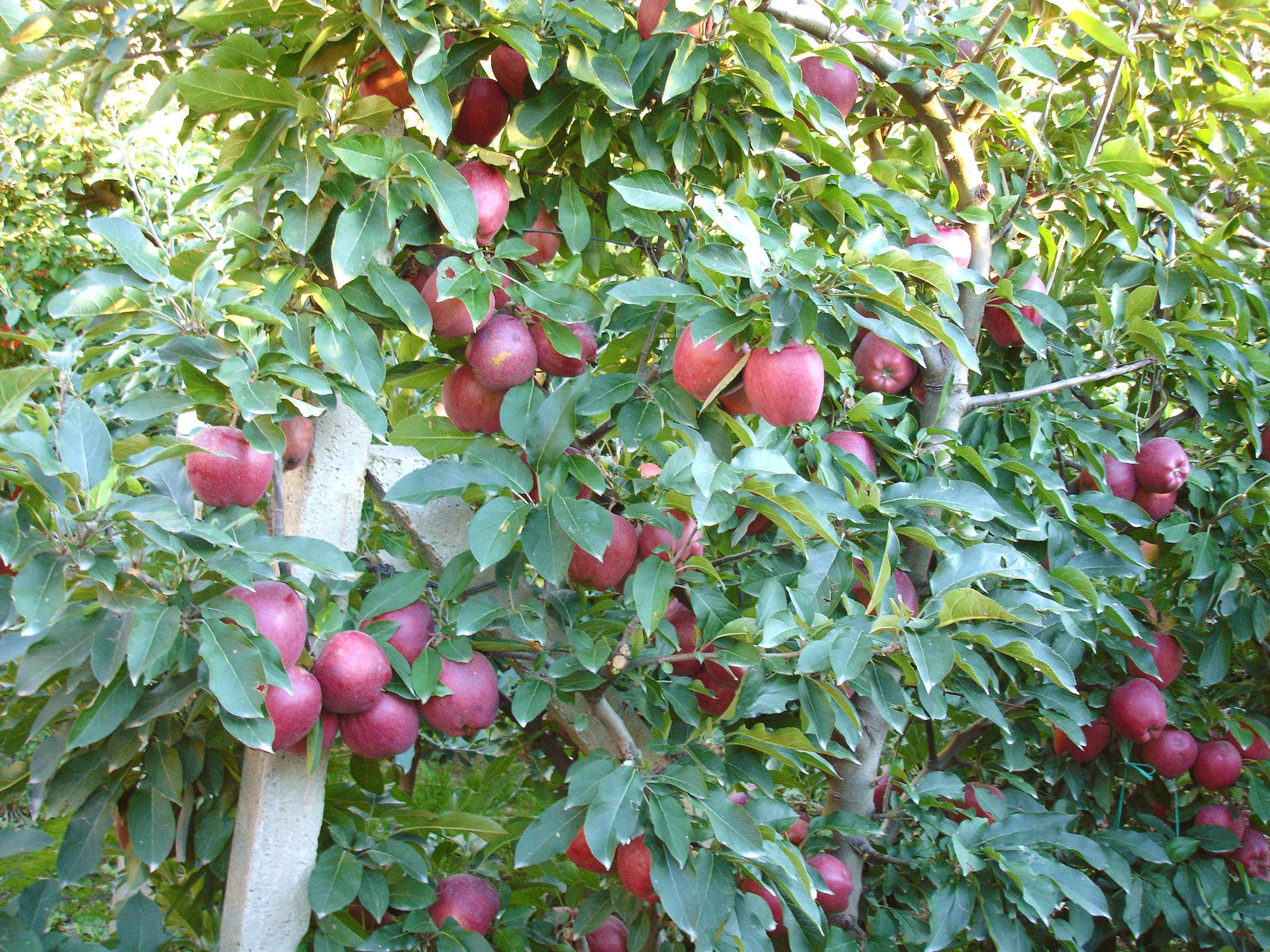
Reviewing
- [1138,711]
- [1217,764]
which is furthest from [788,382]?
[1217,764]

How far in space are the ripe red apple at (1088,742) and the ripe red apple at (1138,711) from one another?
0.05 metres

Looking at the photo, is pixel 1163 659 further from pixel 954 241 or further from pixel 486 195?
pixel 486 195

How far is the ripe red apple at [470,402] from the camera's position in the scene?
3.99 feet

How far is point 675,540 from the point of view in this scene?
127cm

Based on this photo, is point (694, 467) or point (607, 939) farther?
point (607, 939)

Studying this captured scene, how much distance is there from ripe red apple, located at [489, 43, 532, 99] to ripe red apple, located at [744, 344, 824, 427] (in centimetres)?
51

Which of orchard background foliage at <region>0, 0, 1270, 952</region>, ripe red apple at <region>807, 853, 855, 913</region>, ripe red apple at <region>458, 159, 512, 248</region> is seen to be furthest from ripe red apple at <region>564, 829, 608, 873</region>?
ripe red apple at <region>458, 159, 512, 248</region>

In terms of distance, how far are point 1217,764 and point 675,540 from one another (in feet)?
3.67

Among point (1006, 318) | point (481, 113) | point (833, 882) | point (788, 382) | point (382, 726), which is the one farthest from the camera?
point (1006, 318)

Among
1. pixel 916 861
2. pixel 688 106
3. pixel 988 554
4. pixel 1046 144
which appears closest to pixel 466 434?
pixel 688 106

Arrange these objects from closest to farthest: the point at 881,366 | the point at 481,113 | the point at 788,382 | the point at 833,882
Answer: the point at 788,382 → the point at 481,113 → the point at 833,882 → the point at 881,366

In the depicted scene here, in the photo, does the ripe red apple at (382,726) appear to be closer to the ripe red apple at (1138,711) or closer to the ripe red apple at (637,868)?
the ripe red apple at (637,868)

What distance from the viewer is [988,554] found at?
1104mm

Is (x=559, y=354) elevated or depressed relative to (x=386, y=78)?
depressed
